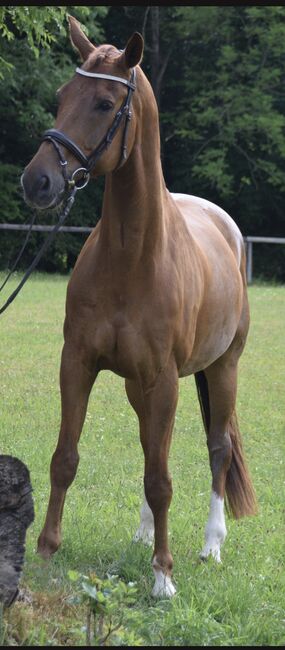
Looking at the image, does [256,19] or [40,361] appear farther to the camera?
[256,19]

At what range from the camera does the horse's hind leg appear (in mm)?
5504

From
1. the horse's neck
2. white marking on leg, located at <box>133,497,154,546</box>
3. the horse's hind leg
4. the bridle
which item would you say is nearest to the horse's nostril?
the bridle

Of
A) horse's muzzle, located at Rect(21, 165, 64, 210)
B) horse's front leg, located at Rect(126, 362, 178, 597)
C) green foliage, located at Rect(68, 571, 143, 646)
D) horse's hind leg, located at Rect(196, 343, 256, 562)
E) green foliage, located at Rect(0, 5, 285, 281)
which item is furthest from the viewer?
green foliage, located at Rect(0, 5, 285, 281)

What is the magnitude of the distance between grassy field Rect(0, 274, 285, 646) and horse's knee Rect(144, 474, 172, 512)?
36 cm

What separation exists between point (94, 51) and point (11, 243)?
20.2m

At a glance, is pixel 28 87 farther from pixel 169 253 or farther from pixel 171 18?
pixel 169 253

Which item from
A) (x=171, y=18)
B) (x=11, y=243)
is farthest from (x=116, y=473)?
(x=171, y=18)

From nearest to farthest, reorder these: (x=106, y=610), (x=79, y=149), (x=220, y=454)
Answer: (x=106, y=610)
(x=79, y=149)
(x=220, y=454)

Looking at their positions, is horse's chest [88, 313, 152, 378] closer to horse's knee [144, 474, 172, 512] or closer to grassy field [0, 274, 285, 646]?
horse's knee [144, 474, 172, 512]

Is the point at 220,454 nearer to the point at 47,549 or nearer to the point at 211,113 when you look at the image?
the point at 47,549

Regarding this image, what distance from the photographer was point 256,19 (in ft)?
90.4

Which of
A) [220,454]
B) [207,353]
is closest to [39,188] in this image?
[207,353]

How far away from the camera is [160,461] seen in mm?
4285

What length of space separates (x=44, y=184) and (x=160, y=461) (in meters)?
1.39
